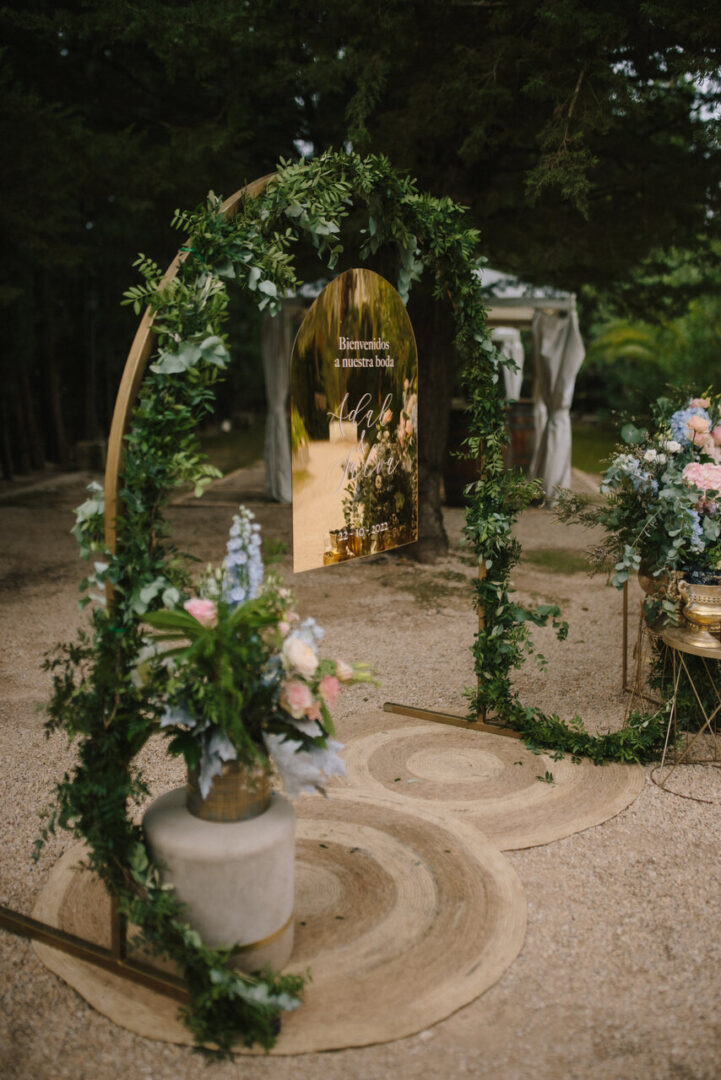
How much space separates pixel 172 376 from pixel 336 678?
0.96 meters

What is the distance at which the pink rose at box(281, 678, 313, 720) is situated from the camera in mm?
2408

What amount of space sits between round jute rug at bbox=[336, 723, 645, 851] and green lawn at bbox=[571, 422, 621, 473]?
10.1 metres

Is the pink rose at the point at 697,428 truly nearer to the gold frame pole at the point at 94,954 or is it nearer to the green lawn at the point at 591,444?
the gold frame pole at the point at 94,954

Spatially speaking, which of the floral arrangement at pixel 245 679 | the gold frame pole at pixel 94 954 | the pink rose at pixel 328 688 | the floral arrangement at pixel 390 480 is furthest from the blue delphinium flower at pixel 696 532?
the gold frame pole at pixel 94 954

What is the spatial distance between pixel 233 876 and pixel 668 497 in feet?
8.22

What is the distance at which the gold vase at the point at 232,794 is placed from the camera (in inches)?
96.8

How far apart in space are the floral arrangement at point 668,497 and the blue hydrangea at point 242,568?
1.98 m

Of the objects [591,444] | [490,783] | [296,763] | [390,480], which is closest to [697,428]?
[390,480]

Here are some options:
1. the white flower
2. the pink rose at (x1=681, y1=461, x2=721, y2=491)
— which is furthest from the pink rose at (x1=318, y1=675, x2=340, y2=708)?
the pink rose at (x1=681, y1=461, x2=721, y2=491)

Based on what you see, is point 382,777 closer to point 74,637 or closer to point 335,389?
point 335,389

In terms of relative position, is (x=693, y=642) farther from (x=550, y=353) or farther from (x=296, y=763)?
(x=550, y=353)

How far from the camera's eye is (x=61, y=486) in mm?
12828

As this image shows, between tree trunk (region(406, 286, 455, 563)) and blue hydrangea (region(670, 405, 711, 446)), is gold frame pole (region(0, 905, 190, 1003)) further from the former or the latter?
tree trunk (region(406, 286, 455, 563))

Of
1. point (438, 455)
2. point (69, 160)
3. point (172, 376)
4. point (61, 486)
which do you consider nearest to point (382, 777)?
point (172, 376)
